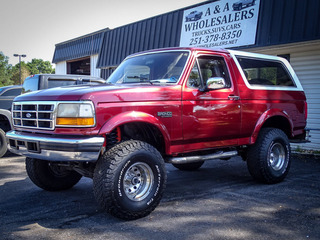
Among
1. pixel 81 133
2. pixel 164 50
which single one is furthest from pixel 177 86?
pixel 81 133

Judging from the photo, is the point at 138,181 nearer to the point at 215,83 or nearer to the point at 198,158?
the point at 198,158

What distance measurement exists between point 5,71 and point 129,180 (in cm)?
6426

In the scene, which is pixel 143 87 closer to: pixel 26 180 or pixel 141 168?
pixel 141 168

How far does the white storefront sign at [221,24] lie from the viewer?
10156 mm

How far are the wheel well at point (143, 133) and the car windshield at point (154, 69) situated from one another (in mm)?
662

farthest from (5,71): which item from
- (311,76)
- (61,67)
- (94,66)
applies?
(311,76)

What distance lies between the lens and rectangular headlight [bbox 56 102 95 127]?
375cm

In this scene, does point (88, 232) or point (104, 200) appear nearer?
point (88, 232)

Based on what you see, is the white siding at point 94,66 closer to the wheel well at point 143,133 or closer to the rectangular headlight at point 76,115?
the wheel well at point 143,133

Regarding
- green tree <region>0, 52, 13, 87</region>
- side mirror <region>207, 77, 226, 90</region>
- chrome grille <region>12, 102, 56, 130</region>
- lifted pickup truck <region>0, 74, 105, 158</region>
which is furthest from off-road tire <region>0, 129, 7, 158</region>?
green tree <region>0, 52, 13, 87</region>

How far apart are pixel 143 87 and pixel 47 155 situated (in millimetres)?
1429

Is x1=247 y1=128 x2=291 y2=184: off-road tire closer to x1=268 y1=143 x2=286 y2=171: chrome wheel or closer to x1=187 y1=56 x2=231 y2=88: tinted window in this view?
x1=268 y1=143 x2=286 y2=171: chrome wheel

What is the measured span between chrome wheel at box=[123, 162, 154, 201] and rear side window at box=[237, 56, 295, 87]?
2576mm

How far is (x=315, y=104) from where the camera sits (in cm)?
995
